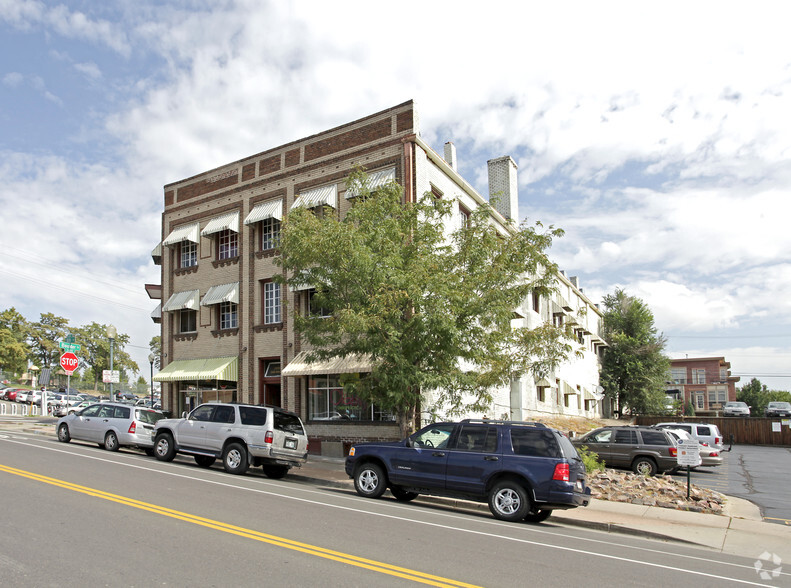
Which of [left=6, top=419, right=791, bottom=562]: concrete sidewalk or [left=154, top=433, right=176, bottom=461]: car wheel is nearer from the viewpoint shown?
[left=6, top=419, right=791, bottom=562]: concrete sidewalk

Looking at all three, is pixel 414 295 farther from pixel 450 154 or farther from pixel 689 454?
pixel 450 154

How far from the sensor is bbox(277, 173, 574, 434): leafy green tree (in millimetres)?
15484

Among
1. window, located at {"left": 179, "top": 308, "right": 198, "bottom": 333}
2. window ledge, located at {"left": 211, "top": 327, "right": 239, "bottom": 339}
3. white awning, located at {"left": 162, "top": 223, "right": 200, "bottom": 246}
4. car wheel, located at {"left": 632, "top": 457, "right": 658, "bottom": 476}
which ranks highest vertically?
white awning, located at {"left": 162, "top": 223, "right": 200, "bottom": 246}

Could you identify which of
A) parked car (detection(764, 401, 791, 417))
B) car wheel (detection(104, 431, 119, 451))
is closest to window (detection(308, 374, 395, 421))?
car wheel (detection(104, 431, 119, 451))

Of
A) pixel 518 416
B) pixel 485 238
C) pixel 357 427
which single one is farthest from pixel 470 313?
pixel 518 416

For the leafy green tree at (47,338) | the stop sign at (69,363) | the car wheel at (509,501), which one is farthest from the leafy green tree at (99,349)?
the car wheel at (509,501)

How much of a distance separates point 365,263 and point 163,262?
690 inches

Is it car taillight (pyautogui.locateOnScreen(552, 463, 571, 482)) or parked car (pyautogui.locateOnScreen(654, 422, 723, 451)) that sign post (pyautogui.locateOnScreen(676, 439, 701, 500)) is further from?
parked car (pyautogui.locateOnScreen(654, 422, 723, 451))

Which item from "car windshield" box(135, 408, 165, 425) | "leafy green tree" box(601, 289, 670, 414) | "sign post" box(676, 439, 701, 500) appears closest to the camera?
"sign post" box(676, 439, 701, 500)

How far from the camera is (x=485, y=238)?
1677 centimetres

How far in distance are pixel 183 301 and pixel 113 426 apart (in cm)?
872

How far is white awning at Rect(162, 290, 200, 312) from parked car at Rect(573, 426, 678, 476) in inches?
655

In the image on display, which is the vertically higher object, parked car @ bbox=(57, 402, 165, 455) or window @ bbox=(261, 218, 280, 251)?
window @ bbox=(261, 218, 280, 251)

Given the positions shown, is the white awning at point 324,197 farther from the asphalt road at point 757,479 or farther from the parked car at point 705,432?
the parked car at point 705,432
